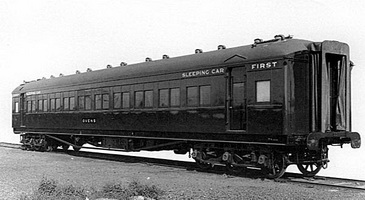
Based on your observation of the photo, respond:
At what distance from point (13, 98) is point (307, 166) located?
2046cm

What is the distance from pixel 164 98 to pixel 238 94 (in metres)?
3.53

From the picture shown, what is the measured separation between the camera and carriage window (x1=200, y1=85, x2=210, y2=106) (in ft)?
48.9

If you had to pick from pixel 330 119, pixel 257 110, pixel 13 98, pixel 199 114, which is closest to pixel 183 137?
pixel 199 114

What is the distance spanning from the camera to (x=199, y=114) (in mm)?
15203

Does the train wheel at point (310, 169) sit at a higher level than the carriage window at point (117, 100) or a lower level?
lower

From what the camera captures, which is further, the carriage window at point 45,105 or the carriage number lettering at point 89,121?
the carriage window at point 45,105

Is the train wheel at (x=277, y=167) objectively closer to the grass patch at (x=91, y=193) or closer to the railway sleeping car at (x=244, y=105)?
the railway sleeping car at (x=244, y=105)

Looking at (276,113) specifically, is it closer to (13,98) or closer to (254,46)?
(254,46)

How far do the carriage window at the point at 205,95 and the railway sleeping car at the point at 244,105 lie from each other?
18 mm

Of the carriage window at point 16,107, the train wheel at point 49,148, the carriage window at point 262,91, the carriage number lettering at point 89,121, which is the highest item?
the carriage window at point 262,91

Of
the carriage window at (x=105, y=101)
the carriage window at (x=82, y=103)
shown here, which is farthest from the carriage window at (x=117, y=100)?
the carriage window at (x=82, y=103)

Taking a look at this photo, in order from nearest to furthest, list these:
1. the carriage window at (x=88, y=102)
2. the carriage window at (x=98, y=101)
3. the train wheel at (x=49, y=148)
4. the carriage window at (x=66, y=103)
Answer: the carriage window at (x=98, y=101) → the carriage window at (x=88, y=102) → the carriage window at (x=66, y=103) → the train wheel at (x=49, y=148)

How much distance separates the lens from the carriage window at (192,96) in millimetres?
15339

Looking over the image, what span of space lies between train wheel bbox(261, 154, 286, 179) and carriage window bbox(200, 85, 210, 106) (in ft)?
9.28
